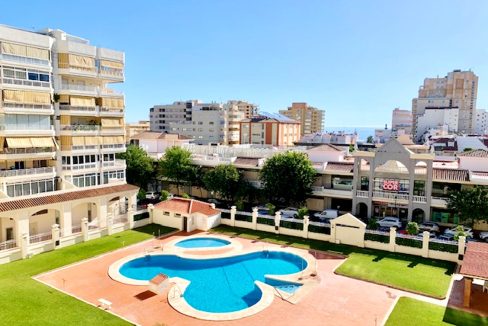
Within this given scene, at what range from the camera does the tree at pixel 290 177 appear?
46.0 metres

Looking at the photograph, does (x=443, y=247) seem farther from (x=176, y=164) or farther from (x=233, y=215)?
(x=176, y=164)

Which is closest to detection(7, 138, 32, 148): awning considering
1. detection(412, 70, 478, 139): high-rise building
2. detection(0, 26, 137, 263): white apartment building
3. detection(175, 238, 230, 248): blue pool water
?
detection(0, 26, 137, 263): white apartment building

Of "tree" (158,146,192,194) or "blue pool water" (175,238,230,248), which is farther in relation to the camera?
Result: "tree" (158,146,192,194)

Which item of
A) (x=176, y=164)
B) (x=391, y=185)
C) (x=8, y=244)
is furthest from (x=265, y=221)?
(x=8, y=244)

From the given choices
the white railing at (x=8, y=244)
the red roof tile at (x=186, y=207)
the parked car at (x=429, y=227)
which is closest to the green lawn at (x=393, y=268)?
the red roof tile at (x=186, y=207)

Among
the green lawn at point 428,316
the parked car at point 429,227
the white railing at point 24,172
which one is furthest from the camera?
the parked car at point 429,227

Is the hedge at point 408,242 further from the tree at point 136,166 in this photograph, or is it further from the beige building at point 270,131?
the beige building at point 270,131

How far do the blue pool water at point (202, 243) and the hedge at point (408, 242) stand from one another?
596 inches

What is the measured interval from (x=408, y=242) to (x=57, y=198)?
31.3 meters

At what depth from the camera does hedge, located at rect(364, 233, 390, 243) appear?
35031 mm

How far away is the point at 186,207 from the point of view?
4162 centimetres

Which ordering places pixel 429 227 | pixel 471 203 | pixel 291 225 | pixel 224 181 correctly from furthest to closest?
1. pixel 224 181
2. pixel 429 227
3. pixel 291 225
4. pixel 471 203

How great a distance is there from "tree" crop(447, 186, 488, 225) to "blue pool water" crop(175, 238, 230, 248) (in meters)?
23.2

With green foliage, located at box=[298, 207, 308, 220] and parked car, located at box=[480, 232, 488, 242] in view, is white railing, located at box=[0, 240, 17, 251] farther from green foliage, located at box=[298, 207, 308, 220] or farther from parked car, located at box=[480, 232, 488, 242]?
parked car, located at box=[480, 232, 488, 242]
